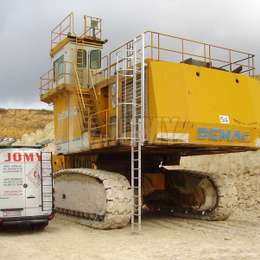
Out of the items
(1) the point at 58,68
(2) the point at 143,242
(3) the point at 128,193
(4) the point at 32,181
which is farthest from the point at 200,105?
(1) the point at 58,68

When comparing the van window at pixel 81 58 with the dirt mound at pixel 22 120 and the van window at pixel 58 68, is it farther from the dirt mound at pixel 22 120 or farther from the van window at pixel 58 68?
the dirt mound at pixel 22 120

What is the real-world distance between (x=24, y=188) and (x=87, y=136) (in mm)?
2819

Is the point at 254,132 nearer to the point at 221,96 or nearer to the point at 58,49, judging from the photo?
the point at 221,96

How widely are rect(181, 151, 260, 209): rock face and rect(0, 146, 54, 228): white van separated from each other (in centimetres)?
872

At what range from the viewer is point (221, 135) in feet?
43.8

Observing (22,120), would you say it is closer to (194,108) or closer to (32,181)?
(32,181)

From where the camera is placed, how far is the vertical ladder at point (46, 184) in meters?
13.1

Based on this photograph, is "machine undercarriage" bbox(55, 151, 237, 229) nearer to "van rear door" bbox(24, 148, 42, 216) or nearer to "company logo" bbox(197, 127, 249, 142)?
"van rear door" bbox(24, 148, 42, 216)

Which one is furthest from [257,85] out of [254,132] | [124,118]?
[124,118]

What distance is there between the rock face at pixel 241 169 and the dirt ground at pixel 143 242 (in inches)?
197

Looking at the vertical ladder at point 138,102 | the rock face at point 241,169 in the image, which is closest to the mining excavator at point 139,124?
the vertical ladder at point 138,102

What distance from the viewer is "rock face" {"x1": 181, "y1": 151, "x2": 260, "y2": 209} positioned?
20350 mm

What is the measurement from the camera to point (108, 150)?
581 inches

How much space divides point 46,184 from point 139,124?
2.83 m
